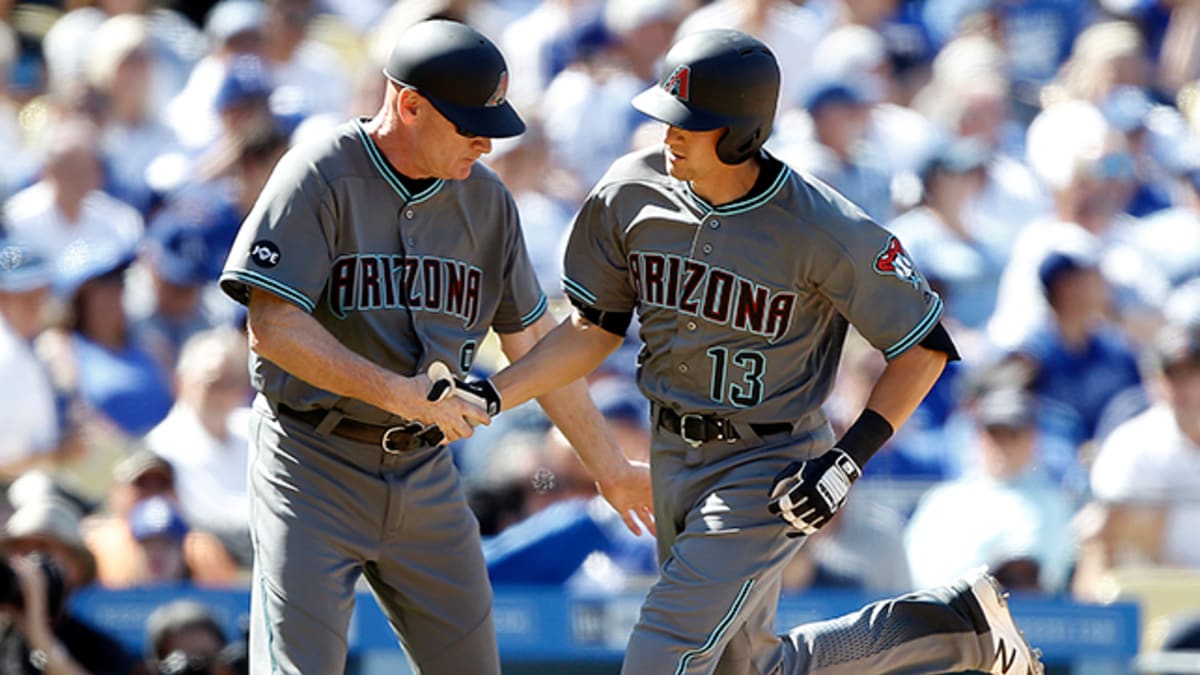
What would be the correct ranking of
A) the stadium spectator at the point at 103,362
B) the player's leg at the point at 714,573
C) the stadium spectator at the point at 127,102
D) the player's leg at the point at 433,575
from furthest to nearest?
1. the stadium spectator at the point at 127,102
2. the stadium spectator at the point at 103,362
3. the player's leg at the point at 433,575
4. the player's leg at the point at 714,573

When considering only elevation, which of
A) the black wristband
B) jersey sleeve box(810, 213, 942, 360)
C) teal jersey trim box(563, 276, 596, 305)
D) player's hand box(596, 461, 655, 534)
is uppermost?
jersey sleeve box(810, 213, 942, 360)

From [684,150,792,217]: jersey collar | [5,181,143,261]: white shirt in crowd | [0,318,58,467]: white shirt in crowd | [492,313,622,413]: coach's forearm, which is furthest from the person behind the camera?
[5,181,143,261]: white shirt in crowd

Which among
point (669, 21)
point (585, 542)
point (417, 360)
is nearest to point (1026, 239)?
point (669, 21)

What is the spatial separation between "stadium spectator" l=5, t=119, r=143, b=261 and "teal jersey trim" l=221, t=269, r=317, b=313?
4.49 metres

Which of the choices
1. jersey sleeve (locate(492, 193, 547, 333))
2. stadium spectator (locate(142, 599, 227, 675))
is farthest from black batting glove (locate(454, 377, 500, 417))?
stadium spectator (locate(142, 599, 227, 675))

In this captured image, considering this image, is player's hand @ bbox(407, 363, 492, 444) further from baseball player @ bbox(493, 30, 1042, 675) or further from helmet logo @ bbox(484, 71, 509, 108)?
helmet logo @ bbox(484, 71, 509, 108)

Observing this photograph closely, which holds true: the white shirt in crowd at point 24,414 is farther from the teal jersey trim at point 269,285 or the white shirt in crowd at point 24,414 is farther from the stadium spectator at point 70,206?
the teal jersey trim at point 269,285

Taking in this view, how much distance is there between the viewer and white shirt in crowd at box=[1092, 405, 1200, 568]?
720 centimetres

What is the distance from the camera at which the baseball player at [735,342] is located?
4242 mm

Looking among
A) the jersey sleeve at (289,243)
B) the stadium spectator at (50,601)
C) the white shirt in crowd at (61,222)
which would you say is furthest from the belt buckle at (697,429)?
the white shirt in crowd at (61,222)

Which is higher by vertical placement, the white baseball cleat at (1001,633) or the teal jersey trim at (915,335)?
the teal jersey trim at (915,335)

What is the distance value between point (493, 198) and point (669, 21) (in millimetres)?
5887

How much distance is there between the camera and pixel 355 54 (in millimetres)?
10500

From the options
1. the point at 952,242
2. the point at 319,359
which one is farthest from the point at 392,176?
the point at 952,242
